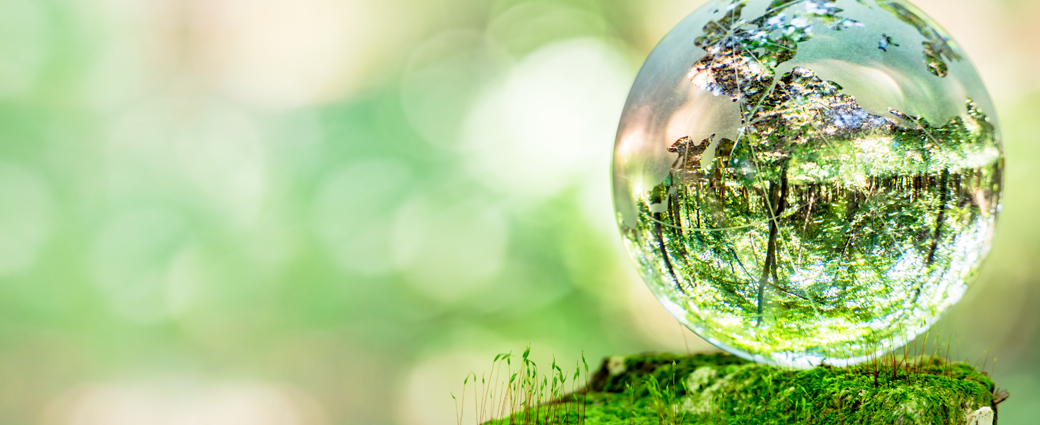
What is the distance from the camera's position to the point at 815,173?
2010 mm

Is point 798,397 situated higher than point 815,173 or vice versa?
point 815,173

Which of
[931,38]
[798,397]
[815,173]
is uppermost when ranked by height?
[931,38]

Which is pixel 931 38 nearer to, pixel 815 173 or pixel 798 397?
pixel 815 173

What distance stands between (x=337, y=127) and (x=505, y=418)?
3.80 meters

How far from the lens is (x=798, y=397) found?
7.26ft

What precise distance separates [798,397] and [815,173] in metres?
0.73

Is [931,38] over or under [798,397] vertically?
over

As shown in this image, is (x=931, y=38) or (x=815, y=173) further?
(x=931, y=38)

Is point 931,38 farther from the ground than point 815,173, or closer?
farther from the ground

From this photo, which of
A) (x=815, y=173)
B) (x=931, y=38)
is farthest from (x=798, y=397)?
(x=931, y=38)

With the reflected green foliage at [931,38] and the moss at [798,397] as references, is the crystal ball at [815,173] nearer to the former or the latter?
the reflected green foliage at [931,38]

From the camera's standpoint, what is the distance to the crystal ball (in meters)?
2.03

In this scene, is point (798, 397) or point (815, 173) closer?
point (815, 173)

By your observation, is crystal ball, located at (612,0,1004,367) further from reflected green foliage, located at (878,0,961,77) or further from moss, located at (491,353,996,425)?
moss, located at (491,353,996,425)
